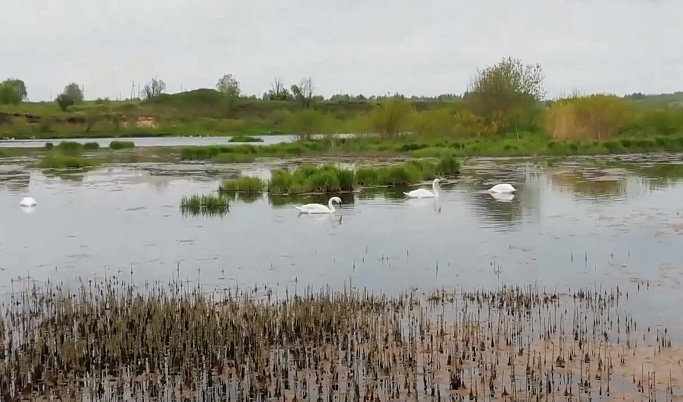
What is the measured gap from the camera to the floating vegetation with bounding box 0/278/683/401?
273 inches

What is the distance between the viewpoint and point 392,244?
14219 mm

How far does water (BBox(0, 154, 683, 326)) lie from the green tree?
23.6m

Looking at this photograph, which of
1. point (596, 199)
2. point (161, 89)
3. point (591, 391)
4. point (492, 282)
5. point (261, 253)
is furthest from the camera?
point (161, 89)

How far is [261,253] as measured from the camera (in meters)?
13.5

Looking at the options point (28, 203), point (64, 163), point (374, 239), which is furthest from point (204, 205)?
point (64, 163)

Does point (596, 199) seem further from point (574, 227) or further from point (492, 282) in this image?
point (492, 282)

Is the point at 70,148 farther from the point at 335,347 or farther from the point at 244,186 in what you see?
the point at 335,347

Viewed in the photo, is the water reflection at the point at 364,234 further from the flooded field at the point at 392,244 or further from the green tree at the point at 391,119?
the green tree at the point at 391,119

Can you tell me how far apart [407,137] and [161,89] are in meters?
77.0

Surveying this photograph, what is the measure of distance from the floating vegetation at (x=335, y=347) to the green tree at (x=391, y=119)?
38177mm

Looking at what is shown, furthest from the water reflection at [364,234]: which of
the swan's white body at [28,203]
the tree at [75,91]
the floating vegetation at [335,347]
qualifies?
the tree at [75,91]

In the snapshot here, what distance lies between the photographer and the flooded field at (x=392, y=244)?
1070cm

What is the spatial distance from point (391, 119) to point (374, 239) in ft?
110

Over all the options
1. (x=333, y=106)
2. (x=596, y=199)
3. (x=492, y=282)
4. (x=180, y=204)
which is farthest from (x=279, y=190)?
(x=333, y=106)
